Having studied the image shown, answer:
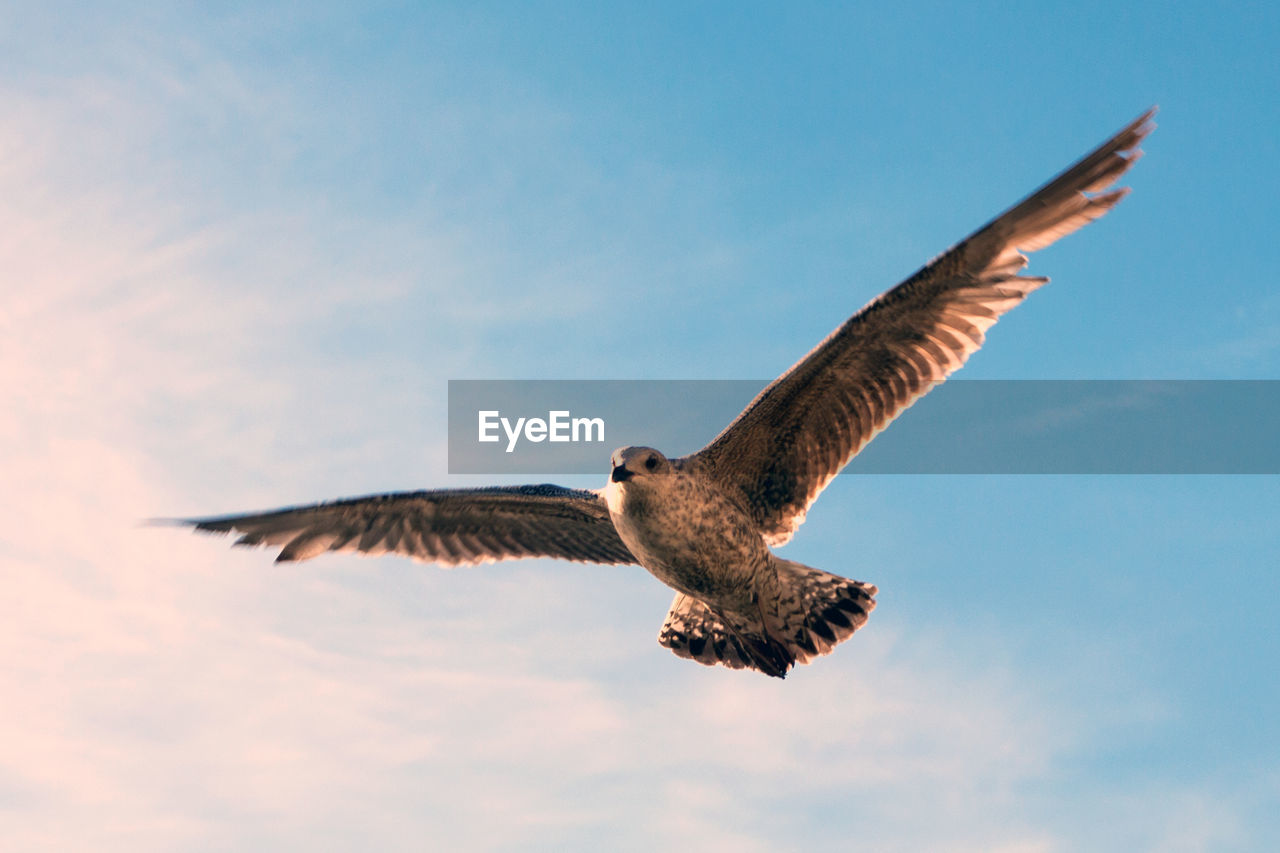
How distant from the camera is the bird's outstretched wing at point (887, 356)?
8883 mm

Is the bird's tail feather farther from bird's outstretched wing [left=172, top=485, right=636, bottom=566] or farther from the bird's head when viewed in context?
the bird's head

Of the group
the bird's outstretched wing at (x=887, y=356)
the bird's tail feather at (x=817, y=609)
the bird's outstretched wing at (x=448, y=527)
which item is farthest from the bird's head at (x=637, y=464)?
the bird's tail feather at (x=817, y=609)

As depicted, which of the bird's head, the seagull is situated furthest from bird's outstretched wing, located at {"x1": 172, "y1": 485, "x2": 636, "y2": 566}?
the bird's head

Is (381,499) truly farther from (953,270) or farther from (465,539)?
(953,270)

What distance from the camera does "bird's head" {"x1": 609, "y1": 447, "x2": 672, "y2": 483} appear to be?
9.30 m

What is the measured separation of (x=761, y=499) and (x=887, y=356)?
1.70 m

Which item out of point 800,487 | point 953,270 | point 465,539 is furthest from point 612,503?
point 953,270

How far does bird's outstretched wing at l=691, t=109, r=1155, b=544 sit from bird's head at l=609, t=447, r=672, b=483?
0.63 m

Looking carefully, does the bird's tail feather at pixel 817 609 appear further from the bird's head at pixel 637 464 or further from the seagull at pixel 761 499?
the bird's head at pixel 637 464

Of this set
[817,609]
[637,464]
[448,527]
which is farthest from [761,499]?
[448,527]

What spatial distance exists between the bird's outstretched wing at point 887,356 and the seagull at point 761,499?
0.04 ft

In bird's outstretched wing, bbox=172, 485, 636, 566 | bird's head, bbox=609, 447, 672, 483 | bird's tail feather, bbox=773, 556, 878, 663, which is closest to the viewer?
bird's head, bbox=609, 447, 672, 483

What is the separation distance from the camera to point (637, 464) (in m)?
9.40

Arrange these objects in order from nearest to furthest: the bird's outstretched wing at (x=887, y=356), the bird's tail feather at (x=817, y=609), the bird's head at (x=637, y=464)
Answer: the bird's outstretched wing at (x=887, y=356) < the bird's head at (x=637, y=464) < the bird's tail feather at (x=817, y=609)
